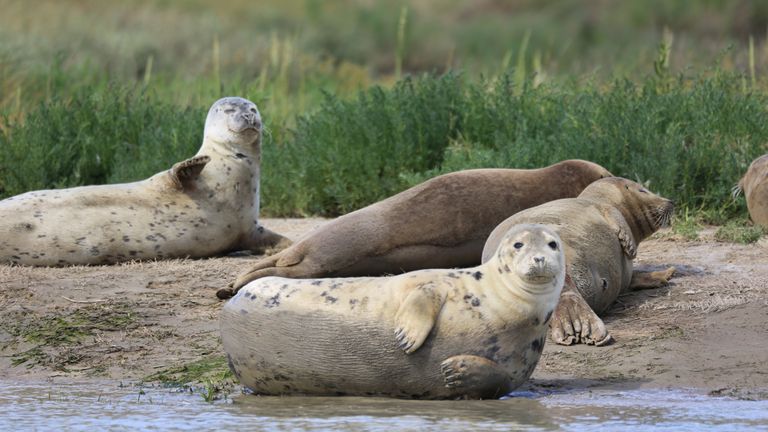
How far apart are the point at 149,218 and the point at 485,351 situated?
3790 millimetres

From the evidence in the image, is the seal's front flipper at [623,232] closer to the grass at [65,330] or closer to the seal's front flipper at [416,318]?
the seal's front flipper at [416,318]

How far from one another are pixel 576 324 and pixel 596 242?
83cm

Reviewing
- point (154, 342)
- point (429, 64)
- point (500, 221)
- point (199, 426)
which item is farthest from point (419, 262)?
point (429, 64)

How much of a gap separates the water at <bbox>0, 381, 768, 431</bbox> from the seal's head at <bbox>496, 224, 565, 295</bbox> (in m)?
0.47

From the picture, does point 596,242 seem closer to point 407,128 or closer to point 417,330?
point 417,330

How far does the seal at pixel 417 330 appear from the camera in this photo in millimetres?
5199

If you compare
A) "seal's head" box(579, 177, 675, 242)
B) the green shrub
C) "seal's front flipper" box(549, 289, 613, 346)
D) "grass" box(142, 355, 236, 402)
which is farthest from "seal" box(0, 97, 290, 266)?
"seal's front flipper" box(549, 289, 613, 346)

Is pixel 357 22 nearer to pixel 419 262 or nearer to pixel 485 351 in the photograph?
pixel 419 262

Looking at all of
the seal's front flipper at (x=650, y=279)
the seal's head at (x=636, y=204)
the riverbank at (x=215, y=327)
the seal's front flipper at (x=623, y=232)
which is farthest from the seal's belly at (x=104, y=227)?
the seal's front flipper at (x=650, y=279)

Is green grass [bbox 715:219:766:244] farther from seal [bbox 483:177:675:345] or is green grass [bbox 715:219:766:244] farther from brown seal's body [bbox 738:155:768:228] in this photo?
seal [bbox 483:177:675:345]

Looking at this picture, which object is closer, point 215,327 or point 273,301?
point 273,301

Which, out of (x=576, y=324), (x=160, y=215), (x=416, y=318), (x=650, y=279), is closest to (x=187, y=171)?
(x=160, y=215)

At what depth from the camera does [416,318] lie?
5.17 meters

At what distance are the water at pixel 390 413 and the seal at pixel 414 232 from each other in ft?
5.99
